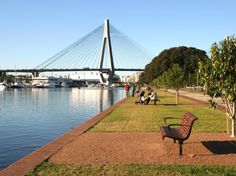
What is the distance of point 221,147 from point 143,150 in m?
1.88

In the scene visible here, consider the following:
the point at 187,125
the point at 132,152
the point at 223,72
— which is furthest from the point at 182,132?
the point at 223,72

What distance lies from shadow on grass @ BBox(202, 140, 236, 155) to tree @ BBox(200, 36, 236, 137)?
1211mm

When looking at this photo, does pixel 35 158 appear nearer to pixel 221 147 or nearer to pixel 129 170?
pixel 129 170

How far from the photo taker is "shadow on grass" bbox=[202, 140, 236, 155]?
9.65 meters

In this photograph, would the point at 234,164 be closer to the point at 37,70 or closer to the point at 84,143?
the point at 84,143

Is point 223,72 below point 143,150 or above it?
above

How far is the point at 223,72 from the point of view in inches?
470

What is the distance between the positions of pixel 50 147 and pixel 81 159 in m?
1.72

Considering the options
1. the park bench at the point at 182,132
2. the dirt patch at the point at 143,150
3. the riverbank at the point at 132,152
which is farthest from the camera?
the park bench at the point at 182,132

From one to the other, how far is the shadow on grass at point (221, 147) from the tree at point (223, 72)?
1211 millimetres

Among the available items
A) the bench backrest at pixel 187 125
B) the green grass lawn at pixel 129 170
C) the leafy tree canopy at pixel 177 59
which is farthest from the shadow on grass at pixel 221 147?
the leafy tree canopy at pixel 177 59

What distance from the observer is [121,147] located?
10.3 meters

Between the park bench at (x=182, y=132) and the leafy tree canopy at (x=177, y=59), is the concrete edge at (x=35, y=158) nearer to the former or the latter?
the park bench at (x=182, y=132)

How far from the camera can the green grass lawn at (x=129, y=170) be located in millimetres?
7383
